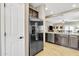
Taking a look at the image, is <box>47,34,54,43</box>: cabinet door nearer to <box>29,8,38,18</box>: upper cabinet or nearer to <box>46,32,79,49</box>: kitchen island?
<box>46,32,79,49</box>: kitchen island

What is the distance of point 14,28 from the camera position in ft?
8.41

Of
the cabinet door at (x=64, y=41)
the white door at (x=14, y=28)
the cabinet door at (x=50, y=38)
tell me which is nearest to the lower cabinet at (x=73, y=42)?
the cabinet door at (x=64, y=41)

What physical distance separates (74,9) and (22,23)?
3.99 m

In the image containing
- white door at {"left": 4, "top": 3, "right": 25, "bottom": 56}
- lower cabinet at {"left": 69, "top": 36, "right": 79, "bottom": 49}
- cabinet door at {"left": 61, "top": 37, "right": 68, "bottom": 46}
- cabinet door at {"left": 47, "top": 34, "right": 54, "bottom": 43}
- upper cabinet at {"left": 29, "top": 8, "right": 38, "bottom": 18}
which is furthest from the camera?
cabinet door at {"left": 47, "top": 34, "right": 54, "bottom": 43}

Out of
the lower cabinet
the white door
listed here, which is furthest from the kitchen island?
the white door

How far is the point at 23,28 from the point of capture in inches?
103

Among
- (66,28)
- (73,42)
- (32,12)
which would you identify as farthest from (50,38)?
(32,12)

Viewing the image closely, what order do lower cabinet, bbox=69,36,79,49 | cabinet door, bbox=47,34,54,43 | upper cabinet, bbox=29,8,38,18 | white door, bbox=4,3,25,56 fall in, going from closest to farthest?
1. white door, bbox=4,3,25,56
2. upper cabinet, bbox=29,8,38,18
3. lower cabinet, bbox=69,36,79,49
4. cabinet door, bbox=47,34,54,43

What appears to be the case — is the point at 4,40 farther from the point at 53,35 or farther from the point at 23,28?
the point at 53,35

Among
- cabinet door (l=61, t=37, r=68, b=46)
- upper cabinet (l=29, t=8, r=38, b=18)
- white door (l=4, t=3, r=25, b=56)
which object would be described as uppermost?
upper cabinet (l=29, t=8, r=38, b=18)

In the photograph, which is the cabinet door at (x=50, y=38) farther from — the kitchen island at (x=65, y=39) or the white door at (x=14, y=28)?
the white door at (x=14, y=28)

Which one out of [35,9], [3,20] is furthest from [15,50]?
[35,9]

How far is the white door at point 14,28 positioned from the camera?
8.27 ft

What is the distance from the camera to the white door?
2521 mm
